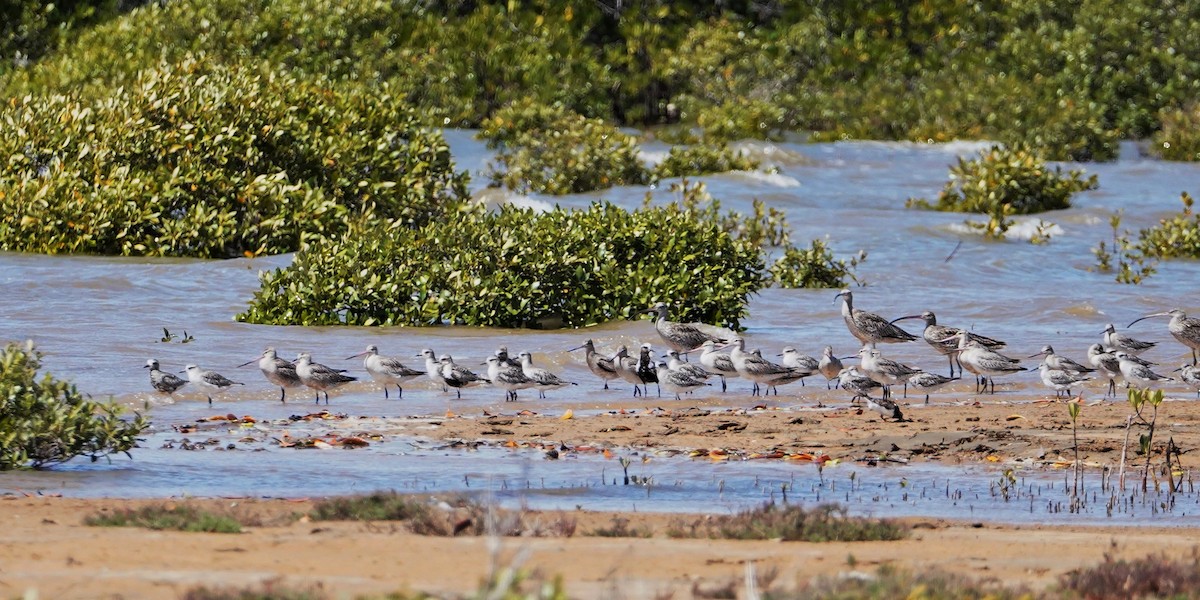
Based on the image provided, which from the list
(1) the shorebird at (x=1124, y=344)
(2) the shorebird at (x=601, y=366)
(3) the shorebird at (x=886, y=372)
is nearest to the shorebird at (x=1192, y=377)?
(1) the shorebird at (x=1124, y=344)

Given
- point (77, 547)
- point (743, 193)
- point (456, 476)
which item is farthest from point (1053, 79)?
point (77, 547)

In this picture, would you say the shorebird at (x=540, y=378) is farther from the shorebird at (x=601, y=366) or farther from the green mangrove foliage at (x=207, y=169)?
the green mangrove foliage at (x=207, y=169)

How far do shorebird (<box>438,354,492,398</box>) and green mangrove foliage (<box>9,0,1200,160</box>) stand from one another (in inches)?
812

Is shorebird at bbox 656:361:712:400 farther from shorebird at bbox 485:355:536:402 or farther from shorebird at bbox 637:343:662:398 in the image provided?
shorebird at bbox 485:355:536:402

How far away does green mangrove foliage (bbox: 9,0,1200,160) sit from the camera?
36.7 metres

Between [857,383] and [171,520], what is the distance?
25.5 ft

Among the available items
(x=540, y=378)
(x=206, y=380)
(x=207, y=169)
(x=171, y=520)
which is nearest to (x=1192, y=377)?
(x=540, y=378)

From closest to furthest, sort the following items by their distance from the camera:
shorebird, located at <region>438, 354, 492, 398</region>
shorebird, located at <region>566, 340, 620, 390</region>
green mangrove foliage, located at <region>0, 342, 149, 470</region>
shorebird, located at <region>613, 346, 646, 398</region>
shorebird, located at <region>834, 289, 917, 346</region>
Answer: green mangrove foliage, located at <region>0, 342, 149, 470</region>
shorebird, located at <region>438, 354, 492, 398</region>
shorebird, located at <region>613, 346, 646, 398</region>
shorebird, located at <region>566, 340, 620, 390</region>
shorebird, located at <region>834, 289, 917, 346</region>

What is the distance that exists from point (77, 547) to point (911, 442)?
658cm

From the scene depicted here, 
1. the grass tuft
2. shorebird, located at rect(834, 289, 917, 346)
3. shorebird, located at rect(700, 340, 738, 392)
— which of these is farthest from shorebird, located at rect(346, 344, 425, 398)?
the grass tuft

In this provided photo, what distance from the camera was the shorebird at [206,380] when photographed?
47.3 feet

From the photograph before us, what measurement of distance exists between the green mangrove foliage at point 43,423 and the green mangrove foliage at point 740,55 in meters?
23.7

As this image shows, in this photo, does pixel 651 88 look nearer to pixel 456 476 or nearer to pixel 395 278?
pixel 395 278

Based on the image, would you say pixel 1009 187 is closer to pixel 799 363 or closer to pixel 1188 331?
pixel 1188 331
